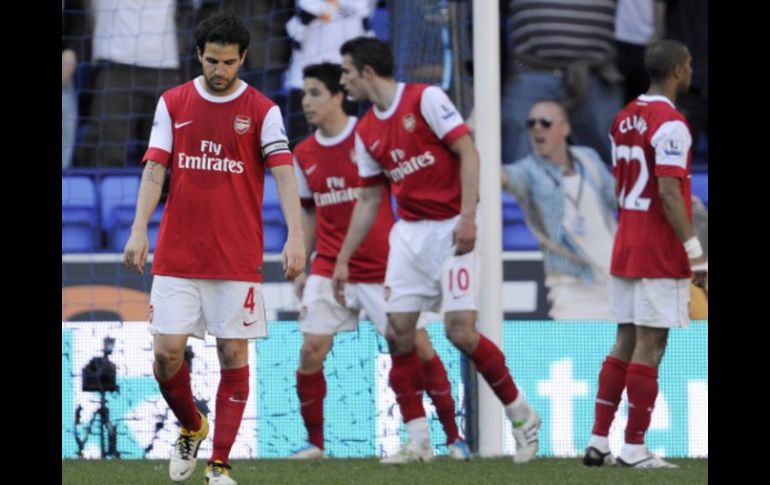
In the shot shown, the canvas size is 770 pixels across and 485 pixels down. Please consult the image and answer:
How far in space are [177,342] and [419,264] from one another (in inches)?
66.4

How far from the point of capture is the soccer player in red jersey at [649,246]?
6.94 m

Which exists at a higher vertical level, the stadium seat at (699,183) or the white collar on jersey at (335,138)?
the white collar on jersey at (335,138)

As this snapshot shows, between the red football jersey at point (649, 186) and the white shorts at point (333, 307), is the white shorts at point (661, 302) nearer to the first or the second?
the red football jersey at point (649, 186)

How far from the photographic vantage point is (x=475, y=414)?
326 inches

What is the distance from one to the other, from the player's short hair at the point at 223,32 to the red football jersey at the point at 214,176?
0.79 ft

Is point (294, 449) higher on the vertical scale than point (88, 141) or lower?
lower

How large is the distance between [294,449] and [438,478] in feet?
7.24

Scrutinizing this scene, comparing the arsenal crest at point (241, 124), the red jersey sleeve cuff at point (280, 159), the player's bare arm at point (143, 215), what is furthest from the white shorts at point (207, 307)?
the arsenal crest at point (241, 124)

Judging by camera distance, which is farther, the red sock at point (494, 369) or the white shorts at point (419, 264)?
the white shorts at point (419, 264)

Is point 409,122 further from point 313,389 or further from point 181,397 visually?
point 181,397

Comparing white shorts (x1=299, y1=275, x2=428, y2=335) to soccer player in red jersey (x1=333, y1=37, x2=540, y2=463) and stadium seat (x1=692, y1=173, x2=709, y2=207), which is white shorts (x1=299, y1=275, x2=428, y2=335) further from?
stadium seat (x1=692, y1=173, x2=709, y2=207)

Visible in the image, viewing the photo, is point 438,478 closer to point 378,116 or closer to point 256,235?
point 256,235

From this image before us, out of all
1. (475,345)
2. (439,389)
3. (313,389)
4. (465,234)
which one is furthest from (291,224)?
(313,389)
